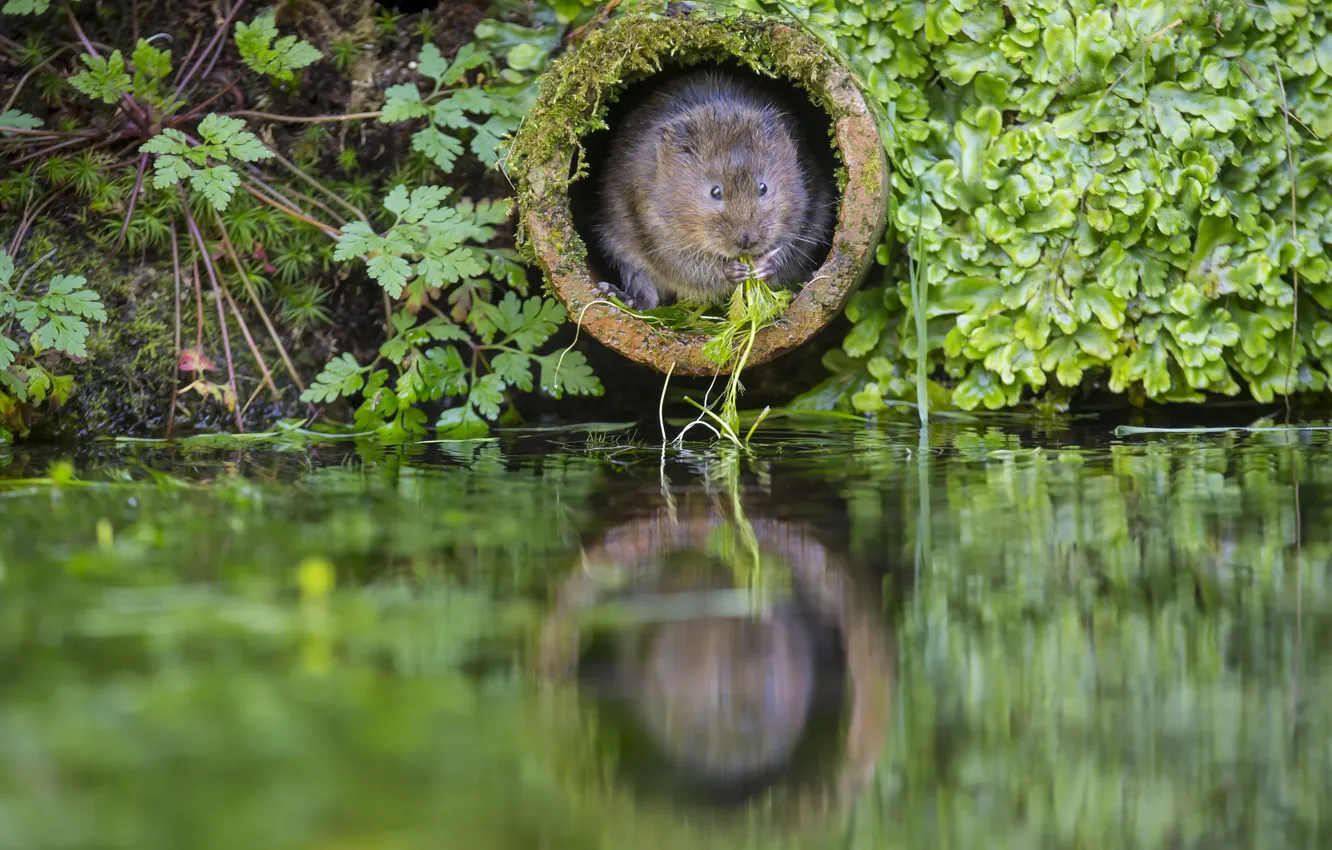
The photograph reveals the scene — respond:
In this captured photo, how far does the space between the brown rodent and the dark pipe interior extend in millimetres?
80

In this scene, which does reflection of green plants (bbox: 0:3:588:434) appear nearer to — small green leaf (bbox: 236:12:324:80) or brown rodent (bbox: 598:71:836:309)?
small green leaf (bbox: 236:12:324:80)

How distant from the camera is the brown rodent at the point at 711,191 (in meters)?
4.05

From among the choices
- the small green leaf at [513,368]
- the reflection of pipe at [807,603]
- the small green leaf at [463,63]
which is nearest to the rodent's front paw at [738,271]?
the small green leaf at [513,368]

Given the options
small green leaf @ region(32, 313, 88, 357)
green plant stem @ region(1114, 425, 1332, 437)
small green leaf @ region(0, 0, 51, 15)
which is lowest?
green plant stem @ region(1114, 425, 1332, 437)

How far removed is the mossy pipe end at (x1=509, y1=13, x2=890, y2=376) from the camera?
11.8ft

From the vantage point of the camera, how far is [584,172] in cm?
380

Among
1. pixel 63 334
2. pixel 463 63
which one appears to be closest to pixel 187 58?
pixel 463 63

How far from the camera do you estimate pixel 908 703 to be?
1520 mm

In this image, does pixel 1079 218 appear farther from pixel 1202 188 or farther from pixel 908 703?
pixel 908 703

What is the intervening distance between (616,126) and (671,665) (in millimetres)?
3109

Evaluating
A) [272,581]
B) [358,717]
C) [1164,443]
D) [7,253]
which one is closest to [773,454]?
[1164,443]

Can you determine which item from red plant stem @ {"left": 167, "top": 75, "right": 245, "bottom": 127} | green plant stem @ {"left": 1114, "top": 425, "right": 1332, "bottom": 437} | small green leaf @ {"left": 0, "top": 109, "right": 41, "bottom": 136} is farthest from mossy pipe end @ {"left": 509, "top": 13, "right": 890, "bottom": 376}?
small green leaf @ {"left": 0, "top": 109, "right": 41, "bottom": 136}

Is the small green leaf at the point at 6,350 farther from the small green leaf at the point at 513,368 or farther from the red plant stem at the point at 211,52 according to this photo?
the small green leaf at the point at 513,368

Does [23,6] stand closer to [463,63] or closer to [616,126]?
[463,63]
